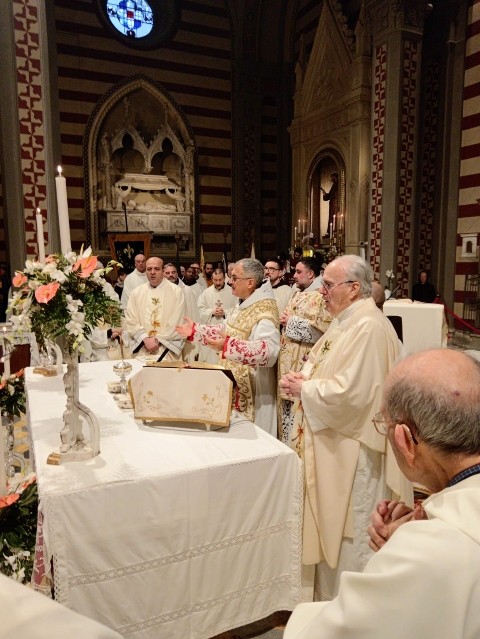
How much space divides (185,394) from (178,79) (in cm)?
1287

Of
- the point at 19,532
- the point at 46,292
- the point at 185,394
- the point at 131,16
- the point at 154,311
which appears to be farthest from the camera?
the point at 131,16

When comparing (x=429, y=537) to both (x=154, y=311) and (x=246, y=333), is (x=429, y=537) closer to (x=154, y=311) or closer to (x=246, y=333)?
(x=246, y=333)

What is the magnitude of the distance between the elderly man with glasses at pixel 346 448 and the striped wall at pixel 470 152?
8170 millimetres

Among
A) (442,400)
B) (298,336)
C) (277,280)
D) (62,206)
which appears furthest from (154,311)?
(442,400)

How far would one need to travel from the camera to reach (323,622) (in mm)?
1009

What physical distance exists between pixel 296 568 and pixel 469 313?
870 cm

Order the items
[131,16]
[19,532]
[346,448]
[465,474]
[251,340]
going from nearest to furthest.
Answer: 1. [465,474]
2. [19,532]
3. [346,448]
4. [251,340]
5. [131,16]

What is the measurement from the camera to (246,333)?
3.42 meters

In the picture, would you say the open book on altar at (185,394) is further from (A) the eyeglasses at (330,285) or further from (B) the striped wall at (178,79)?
(B) the striped wall at (178,79)

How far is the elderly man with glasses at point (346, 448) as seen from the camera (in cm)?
249

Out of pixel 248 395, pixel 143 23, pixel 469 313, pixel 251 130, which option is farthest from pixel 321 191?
pixel 248 395

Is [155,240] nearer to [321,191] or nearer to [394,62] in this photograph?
[321,191]

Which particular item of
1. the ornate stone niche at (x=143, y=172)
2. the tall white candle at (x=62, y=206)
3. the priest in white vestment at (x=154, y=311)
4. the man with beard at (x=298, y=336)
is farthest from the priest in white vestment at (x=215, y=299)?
the ornate stone niche at (x=143, y=172)

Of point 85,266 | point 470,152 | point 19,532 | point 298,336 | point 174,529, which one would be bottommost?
Result: point 174,529
